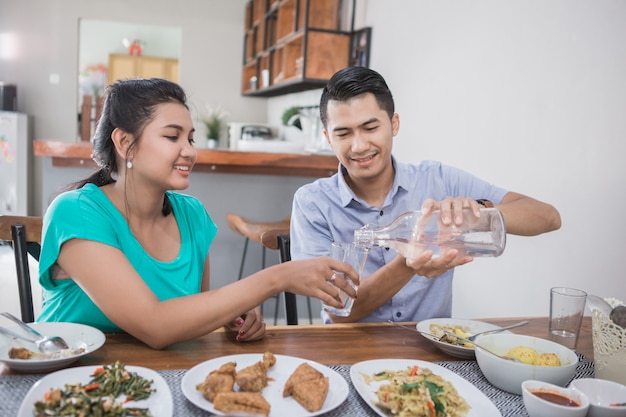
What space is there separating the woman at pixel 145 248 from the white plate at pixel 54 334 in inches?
2.4

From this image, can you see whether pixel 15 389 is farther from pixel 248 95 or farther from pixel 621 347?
pixel 248 95

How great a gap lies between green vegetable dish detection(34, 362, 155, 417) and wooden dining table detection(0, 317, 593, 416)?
121 mm

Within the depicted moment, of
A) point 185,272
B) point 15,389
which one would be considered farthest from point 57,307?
point 15,389

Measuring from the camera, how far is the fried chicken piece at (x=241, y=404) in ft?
2.74

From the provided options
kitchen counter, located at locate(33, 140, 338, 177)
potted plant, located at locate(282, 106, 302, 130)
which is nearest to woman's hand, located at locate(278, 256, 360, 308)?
kitchen counter, located at locate(33, 140, 338, 177)

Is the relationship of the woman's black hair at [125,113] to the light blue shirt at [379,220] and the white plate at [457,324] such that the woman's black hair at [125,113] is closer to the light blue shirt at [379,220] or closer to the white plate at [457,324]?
the light blue shirt at [379,220]

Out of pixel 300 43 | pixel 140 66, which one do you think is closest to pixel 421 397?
pixel 300 43

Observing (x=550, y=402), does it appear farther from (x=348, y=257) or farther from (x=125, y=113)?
(x=125, y=113)

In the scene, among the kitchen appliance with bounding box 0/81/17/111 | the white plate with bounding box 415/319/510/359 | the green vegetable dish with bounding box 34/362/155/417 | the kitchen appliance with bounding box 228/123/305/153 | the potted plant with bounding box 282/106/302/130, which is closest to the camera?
the green vegetable dish with bounding box 34/362/155/417

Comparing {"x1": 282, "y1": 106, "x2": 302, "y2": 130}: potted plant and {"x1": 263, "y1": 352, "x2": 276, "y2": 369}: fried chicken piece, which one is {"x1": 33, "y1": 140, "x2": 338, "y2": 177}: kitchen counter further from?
{"x1": 263, "y1": 352, "x2": 276, "y2": 369}: fried chicken piece

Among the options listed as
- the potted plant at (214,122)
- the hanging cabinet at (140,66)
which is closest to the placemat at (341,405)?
the potted plant at (214,122)

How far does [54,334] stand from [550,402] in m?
0.94

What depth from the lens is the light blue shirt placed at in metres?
1.67

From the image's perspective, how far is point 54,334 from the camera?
1.10m
